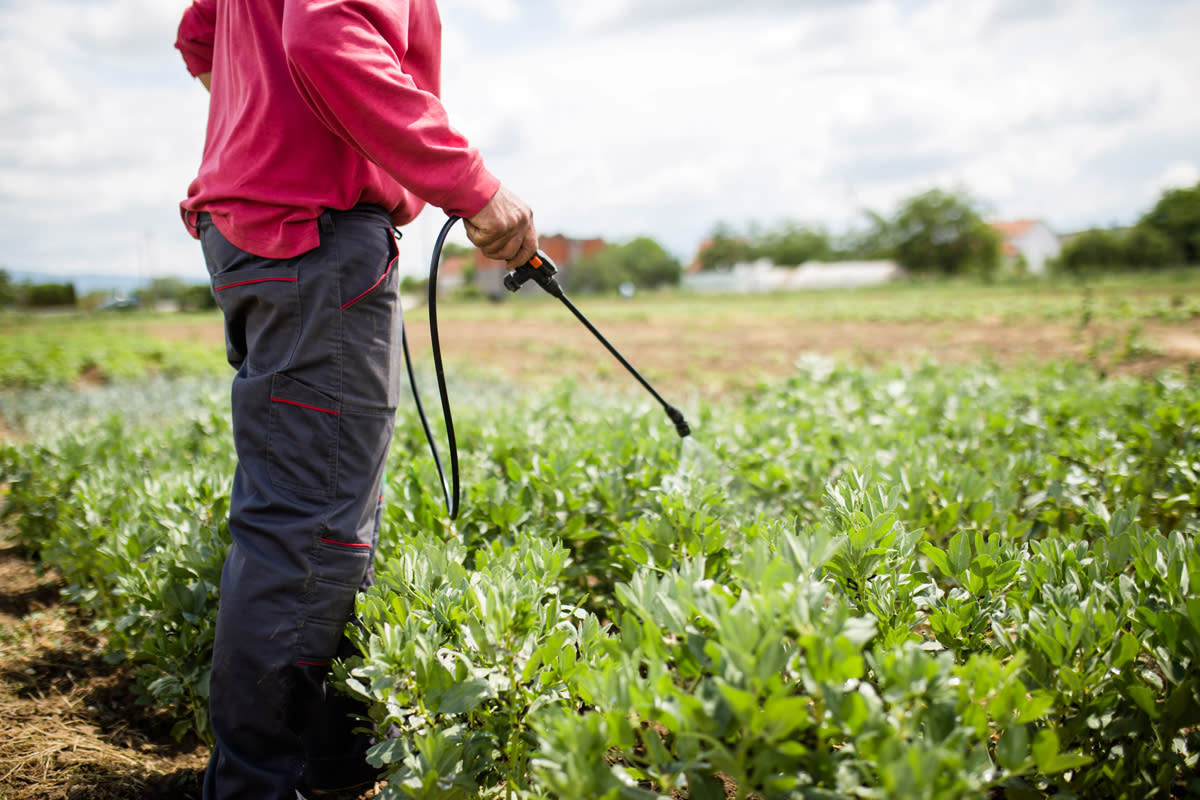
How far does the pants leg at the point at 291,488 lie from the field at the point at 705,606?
189 millimetres

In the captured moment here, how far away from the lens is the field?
45.2 inches

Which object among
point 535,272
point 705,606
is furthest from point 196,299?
point 705,606

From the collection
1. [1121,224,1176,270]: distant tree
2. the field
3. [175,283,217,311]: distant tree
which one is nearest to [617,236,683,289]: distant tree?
[175,283,217,311]: distant tree

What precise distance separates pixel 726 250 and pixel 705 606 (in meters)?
95.6

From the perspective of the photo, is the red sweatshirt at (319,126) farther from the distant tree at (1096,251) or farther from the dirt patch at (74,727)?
the distant tree at (1096,251)

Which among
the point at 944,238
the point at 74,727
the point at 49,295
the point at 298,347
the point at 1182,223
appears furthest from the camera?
the point at 944,238

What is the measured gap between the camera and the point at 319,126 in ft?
5.86

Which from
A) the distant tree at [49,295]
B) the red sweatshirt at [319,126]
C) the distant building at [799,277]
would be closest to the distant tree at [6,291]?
the distant tree at [49,295]

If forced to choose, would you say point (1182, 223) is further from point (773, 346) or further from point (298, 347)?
point (298, 347)

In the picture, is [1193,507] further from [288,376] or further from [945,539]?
[288,376]

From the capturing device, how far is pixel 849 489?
1929 millimetres

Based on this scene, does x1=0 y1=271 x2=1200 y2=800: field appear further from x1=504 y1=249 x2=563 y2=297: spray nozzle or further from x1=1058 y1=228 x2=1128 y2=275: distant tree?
x1=1058 y1=228 x2=1128 y2=275: distant tree

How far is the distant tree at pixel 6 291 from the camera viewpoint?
1240 inches

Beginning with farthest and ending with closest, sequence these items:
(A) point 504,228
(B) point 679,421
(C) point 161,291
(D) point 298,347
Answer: (C) point 161,291 → (B) point 679,421 → (A) point 504,228 → (D) point 298,347
